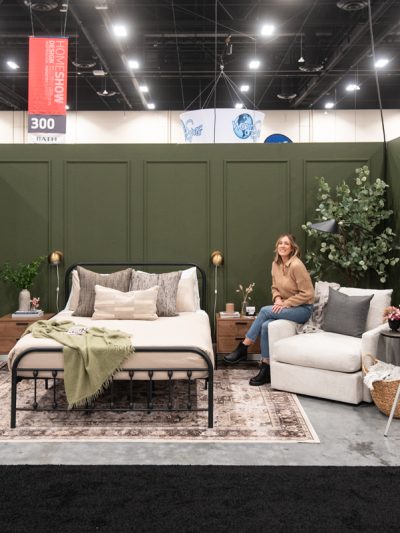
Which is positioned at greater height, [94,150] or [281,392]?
[94,150]

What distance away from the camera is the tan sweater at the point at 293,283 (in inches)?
210

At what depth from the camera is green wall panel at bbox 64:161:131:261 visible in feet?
21.4

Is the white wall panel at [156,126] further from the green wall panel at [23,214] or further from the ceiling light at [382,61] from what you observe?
the green wall panel at [23,214]

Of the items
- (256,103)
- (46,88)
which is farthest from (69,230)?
(256,103)

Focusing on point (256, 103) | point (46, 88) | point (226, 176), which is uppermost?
point (256, 103)

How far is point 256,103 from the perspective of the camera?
10.8 m

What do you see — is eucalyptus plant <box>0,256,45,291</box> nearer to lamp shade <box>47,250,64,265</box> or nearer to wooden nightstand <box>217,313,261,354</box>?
lamp shade <box>47,250,64,265</box>

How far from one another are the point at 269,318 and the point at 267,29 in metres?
4.34

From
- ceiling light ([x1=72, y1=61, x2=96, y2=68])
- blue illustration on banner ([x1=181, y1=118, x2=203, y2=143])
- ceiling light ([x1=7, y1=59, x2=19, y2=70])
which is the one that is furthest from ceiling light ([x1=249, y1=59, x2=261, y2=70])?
ceiling light ([x1=7, y1=59, x2=19, y2=70])

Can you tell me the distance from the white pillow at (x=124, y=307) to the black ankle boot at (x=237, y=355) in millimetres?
849

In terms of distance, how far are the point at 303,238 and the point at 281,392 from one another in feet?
7.14
